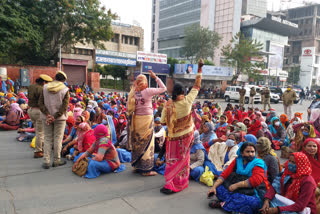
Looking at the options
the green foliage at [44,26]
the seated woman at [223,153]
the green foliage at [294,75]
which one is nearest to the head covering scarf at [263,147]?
the seated woman at [223,153]

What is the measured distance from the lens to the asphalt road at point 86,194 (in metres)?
2.95

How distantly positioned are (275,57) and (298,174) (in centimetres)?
4907

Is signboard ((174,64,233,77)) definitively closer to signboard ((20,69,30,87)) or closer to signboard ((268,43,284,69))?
signboard ((20,69,30,87))

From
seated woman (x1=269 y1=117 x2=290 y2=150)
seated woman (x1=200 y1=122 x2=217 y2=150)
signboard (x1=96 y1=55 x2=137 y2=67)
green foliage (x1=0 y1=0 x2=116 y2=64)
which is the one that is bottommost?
seated woman (x1=269 y1=117 x2=290 y2=150)

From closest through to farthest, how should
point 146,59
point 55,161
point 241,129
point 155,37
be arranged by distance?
point 55,161, point 241,129, point 146,59, point 155,37

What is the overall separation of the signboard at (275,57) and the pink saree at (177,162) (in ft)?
153

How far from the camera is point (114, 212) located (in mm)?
2883

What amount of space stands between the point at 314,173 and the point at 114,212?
2.55 metres

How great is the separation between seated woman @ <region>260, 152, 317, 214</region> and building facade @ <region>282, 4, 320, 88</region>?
181 feet

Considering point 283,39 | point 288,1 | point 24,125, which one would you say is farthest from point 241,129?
point 288,1

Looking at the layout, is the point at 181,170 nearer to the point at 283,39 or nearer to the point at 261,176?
the point at 261,176

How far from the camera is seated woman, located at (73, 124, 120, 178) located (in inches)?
152

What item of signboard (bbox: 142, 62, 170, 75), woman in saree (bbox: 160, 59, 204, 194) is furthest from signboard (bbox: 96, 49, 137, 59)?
woman in saree (bbox: 160, 59, 204, 194)

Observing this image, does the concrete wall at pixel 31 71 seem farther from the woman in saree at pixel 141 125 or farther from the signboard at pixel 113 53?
the woman in saree at pixel 141 125
